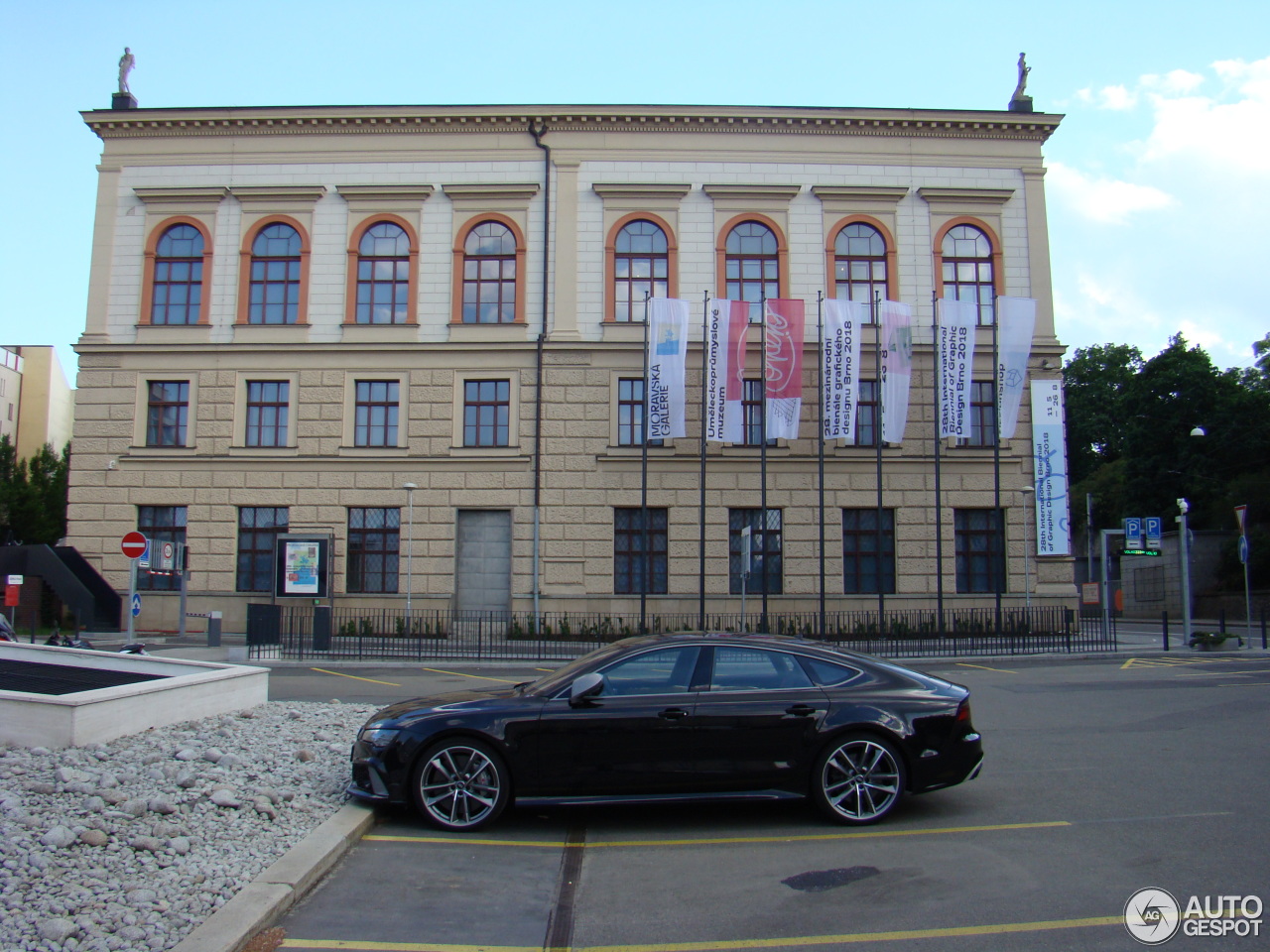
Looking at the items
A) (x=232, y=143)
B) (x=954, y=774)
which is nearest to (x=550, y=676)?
(x=954, y=774)

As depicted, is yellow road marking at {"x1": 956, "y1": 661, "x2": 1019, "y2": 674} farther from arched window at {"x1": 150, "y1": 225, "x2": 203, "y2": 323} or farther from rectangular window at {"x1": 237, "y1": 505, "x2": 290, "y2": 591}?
arched window at {"x1": 150, "y1": 225, "x2": 203, "y2": 323}

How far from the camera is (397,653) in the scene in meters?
25.3

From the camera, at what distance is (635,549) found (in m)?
31.1

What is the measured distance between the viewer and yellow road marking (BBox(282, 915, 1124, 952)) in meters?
5.05

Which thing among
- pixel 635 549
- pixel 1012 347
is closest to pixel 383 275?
pixel 635 549

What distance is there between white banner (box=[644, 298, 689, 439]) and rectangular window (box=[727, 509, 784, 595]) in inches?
160

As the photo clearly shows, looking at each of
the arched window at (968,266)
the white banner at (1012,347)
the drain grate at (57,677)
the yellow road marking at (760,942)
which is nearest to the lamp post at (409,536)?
the white banner at (1012,347)

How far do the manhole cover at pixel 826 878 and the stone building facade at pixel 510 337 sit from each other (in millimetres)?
23406


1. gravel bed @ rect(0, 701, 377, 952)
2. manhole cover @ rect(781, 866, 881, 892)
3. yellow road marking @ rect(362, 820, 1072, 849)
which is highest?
gravel bed @ rect(0, 701, 377, 952)

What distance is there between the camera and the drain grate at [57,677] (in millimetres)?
10133

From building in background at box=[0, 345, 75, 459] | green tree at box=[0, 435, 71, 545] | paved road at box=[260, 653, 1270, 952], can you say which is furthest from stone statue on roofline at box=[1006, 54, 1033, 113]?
building in background at box=[0, 345, 75, 459]

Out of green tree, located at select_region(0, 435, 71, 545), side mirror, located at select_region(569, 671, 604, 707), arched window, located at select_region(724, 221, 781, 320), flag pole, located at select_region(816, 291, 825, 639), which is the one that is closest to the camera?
side mirror, located at select_region(569, 671, 604, 707)

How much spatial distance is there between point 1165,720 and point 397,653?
18127mm

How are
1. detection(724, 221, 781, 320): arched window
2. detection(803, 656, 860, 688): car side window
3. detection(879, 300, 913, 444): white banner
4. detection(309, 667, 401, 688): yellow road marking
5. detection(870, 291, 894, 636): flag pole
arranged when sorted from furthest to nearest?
detection(724, 221, 781, 320): arched window, detection(879, 300, 913, 444): white banner, detection(870, 291, 894, 636): flag pole, detection(309, 667, 401, 688): yellow road marking, detection(803, 656, 860, 688): car side window
